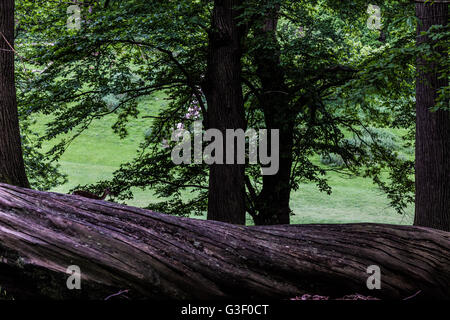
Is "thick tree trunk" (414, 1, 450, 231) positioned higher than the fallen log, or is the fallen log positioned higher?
"thick tree trunk" (414, 1, 450, 231)

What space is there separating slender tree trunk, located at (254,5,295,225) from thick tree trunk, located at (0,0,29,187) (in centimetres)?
433

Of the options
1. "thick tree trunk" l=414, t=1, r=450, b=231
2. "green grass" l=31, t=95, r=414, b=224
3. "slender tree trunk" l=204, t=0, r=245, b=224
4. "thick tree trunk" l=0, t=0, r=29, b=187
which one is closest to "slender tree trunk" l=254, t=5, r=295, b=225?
"slender tree trunk" l=204, t=0, r=245, b=224

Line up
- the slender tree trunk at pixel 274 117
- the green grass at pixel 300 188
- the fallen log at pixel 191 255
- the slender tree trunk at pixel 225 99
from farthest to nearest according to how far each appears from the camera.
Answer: the green grass at pixel 300 188
the slender tree trunk at pixel 274 117
the slender tree trunk at pixel 225 99
the fallen log at pixel 191 255

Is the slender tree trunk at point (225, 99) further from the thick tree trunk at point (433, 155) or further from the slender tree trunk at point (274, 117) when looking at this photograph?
the thick tree trunk at point (433, 155)

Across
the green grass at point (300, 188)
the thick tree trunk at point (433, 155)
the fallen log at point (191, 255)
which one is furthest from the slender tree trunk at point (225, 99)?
the green grass at point (300, 188)

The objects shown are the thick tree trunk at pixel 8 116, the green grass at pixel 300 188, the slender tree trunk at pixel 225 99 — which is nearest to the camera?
the thick tree trunk at pixel 8 116

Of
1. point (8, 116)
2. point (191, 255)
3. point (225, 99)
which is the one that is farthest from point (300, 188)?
point (191, 255)

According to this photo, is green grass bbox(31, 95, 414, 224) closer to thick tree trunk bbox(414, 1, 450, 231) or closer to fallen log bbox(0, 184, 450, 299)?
thick tree trunk bbox(414, 1, 450, 231)

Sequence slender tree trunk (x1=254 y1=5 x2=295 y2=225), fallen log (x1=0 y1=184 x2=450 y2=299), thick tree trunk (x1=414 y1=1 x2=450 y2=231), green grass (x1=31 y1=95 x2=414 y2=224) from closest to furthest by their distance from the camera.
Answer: fallen log (x1=0 y1=184 x2=450 y2=299) → thick tree trunk (x1=414 y1=1 x2=450 y2=231) → slender tree trunk (x1=254 y1=5 x2=295 y2=225) → green grass (x1=31 y1=95 x2=414 y2=224)

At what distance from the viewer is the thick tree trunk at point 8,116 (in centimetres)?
450

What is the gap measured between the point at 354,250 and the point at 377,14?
220 inches

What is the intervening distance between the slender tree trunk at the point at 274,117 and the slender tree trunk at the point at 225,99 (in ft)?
2.36

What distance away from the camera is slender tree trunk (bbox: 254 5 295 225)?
825cm
